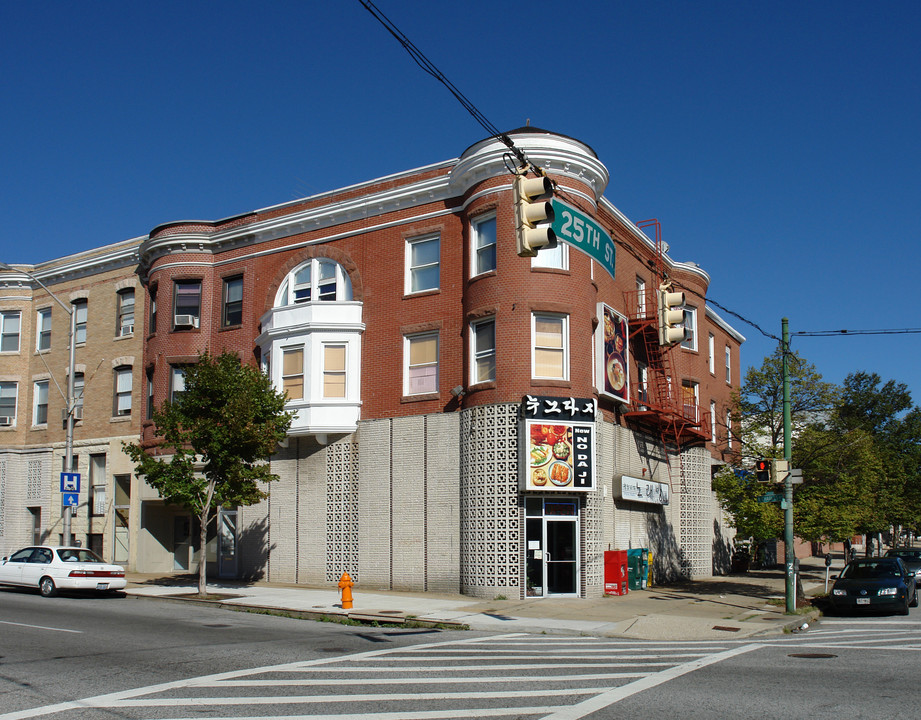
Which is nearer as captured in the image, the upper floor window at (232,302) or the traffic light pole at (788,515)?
the traffic light pole at (788,515)

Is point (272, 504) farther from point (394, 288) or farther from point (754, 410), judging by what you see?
point (754, 410)

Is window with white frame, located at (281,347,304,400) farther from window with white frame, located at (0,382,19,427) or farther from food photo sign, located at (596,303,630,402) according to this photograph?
window with white frame, located at (0,382,19,427)

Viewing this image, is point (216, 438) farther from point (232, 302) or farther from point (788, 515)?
point (788, 515)

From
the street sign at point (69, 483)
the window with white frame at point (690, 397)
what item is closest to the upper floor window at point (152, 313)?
the street sign at point (69, 483)

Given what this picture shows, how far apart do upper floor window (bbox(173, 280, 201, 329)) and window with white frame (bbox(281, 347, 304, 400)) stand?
519cm

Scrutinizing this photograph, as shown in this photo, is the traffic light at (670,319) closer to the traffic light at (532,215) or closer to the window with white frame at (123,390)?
the traffic light at (532,215)

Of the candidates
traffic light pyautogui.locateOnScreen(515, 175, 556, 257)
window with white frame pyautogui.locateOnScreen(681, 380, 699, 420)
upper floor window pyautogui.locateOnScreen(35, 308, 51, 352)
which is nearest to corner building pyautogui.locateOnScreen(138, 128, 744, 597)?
window with white frame pyautogui.locateOnScreen(681, 380, 699, 420)

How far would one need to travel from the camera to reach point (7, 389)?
37.8 meters

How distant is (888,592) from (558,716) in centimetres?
1585

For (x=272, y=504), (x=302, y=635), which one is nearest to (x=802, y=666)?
(x=302, y=635)

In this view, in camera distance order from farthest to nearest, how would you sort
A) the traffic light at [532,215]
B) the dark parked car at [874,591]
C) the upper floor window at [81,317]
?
the upper floor window at [81,317] → the dark parked car at [874,591] → the traffic light at [532,215]

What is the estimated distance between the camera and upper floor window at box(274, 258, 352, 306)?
2905 cm

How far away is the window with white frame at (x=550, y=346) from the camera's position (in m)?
24.6

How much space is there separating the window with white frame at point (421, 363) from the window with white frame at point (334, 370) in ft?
7.46
